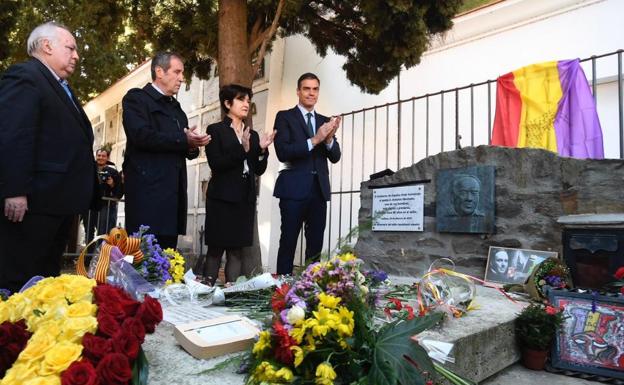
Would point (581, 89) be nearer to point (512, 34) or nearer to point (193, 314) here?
point (512, 34)

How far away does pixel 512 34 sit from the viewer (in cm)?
530

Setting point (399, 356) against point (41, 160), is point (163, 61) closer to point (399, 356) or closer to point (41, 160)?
point (41, 160)

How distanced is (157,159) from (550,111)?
3.35 metres

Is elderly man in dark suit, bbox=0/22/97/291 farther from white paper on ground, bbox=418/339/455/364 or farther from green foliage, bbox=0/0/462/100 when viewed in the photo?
green foliage, bbox=0/0/462/100

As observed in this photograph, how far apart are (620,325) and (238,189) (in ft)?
7.49

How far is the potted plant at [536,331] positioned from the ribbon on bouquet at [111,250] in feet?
6.10

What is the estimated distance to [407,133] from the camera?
19.5 feet

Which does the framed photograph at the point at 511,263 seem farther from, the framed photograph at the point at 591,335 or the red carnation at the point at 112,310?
the red carnation at the point at 112,310

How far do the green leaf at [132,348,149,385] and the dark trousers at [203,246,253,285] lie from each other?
1.92 m

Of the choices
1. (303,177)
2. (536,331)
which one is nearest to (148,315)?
(536,331)

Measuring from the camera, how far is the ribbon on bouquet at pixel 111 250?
191 centimetres

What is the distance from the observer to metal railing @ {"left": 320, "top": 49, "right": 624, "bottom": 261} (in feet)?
15.7

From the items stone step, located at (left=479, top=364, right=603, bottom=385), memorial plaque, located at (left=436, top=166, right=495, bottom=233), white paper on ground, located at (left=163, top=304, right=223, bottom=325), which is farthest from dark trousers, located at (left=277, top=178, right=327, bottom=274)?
stone step, located at (left=479, top=364, right=603, bottom=385)

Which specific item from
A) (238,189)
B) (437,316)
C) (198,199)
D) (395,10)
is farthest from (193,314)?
(198,199)
